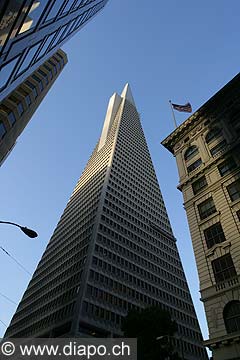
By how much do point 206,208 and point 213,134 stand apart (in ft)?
32.4

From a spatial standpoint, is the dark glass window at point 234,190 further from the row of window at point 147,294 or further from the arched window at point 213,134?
the row of window at point 147,294

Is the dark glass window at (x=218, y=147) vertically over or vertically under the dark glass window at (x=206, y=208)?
over

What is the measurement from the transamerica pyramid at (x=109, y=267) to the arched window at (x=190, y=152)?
34.5 m

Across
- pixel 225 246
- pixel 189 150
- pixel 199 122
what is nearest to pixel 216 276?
pixel 225 246

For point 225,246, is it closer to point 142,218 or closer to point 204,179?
point 204,179

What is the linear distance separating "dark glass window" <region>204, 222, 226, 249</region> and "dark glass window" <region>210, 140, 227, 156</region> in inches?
354

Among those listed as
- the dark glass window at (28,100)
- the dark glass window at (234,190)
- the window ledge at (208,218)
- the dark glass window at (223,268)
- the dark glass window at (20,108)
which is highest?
the dark glass window at (28,100)

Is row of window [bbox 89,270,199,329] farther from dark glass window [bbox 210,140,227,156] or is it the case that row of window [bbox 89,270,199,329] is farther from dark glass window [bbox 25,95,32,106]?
dark glass window [bbox 210,140,227,156]

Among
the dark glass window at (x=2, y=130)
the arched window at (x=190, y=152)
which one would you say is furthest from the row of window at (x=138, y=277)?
the dark glass window at (x=2, y=130)

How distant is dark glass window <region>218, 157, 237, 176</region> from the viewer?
2638 cm

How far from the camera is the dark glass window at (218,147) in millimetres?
29062

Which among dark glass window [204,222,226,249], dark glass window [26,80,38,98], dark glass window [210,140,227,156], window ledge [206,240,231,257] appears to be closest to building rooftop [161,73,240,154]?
dark glass window [210,140,227,156]

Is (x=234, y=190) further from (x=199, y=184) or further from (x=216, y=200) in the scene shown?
(x=199, y=184)

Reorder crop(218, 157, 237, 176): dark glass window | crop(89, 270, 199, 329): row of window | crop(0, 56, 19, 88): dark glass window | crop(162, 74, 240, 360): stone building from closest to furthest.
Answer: crop(0, 56, 19, 88): dark glass window < crop(162, 74, 240, 360): stone building < crop(218, 157, 237, 176): dark glass window < crop(89, 270, 199, 329): row of window
